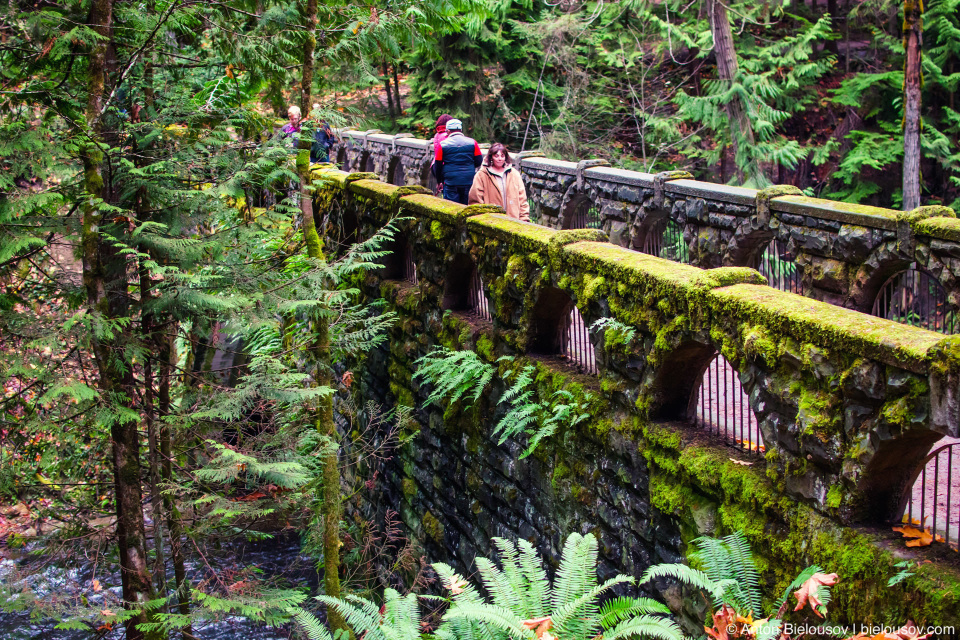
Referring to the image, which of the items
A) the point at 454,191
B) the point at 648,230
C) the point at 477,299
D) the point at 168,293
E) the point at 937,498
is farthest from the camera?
the point at 454,191

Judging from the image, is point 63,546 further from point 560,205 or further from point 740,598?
point 560,205

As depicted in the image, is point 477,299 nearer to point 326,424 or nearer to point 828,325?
point 326,424

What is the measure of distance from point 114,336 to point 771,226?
5.82m

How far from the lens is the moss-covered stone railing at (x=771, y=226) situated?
5598 millimetres

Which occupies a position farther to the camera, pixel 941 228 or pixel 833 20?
pixel 833 20

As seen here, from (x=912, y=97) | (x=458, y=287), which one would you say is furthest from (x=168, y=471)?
(x=912, y=97)

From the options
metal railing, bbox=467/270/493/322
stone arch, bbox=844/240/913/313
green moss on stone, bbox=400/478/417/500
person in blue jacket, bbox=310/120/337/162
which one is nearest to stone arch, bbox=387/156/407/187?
person in blue jacket, bbox=310/120/337/162

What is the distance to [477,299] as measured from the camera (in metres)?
8.44

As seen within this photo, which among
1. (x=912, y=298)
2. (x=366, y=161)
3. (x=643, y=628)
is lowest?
(x=643, y=628)

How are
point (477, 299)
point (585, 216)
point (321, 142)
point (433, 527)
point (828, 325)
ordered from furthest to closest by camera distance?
point (321, 142) < point (585, 216) < point (433, 527) < point (477, 299) < point (828, 325)

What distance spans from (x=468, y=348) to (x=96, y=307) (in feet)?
11.4

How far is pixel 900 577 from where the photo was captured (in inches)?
133

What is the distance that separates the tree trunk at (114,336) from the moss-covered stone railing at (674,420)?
10.3ft

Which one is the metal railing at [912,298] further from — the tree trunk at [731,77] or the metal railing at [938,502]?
the tree trunk at [731,77]
